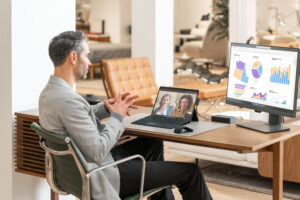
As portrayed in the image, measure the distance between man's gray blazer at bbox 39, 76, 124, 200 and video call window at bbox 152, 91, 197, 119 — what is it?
53 centimetres

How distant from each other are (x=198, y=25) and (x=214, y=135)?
13234mm

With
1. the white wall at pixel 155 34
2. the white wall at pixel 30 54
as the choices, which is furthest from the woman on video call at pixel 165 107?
the white wall at pixel 155 34

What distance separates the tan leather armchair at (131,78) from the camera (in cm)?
626

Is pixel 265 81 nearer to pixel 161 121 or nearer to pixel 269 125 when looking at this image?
pixel 269 125

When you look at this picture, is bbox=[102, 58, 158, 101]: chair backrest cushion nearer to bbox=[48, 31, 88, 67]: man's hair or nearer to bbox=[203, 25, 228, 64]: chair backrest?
bbox=[48, 31, 88, 67]: man's hair

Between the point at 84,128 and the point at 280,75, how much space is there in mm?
1153

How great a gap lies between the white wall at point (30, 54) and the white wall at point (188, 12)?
12.5 metres

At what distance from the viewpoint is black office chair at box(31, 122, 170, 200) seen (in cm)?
271

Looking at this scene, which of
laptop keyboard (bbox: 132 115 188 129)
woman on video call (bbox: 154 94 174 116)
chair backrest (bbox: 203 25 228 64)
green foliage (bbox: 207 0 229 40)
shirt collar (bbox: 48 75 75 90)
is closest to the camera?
shirt collar (bbox: 48 75 75 90)

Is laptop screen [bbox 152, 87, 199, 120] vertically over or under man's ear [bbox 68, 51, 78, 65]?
under

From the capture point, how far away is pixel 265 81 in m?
3.30

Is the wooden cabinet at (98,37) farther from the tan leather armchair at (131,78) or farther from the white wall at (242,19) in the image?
the tan leather armchair at (131,78)

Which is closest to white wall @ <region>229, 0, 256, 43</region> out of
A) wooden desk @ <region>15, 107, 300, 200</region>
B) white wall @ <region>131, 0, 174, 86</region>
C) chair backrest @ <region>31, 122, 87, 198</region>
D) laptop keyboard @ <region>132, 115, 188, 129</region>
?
white wall @ <region>131, 0, 174, 86</region>

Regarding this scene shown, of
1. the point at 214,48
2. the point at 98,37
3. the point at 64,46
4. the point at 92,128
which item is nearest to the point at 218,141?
the point at 92,128
